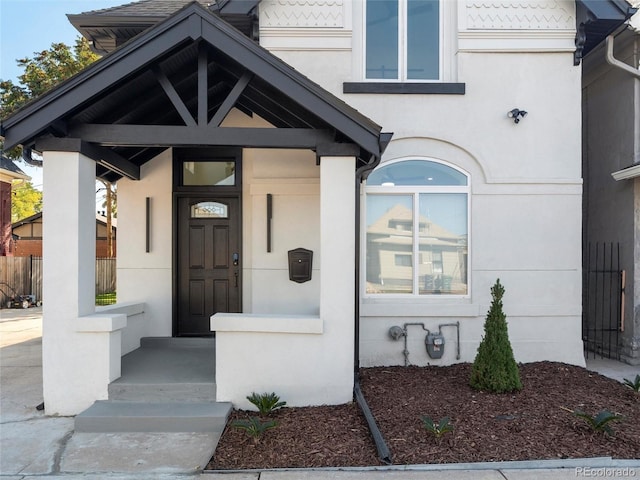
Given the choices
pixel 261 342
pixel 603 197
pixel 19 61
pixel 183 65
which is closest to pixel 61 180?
pixel 183 65

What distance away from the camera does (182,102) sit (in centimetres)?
480

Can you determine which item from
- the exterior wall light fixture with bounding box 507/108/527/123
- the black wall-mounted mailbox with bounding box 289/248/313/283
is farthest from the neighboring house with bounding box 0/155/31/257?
the exterior wall light fixture with bounding box 507/108/527/123

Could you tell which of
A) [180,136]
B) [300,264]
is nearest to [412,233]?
[300,264]

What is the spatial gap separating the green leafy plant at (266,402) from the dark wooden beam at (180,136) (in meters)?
2.74

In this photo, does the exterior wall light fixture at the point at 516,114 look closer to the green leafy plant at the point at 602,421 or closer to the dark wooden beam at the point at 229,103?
the dark wooden beam at the point at 229,103

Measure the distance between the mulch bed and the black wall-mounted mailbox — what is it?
1782 mm

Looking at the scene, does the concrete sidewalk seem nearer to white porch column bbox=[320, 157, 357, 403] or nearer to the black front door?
white porch column bbox=[320, 157, 357, 403]

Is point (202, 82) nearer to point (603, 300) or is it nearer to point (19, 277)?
point (603, 300)

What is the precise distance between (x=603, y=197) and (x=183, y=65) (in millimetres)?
7221

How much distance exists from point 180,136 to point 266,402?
299 centimetres

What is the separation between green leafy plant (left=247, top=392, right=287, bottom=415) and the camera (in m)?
4.54

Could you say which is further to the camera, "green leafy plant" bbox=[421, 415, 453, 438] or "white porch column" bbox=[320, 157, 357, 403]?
"white porch column" bbox=[320, 157, 357, 403]

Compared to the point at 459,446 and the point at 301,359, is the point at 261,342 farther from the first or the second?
the point at 459,446

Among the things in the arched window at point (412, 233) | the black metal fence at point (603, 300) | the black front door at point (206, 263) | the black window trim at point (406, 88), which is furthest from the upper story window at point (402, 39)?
the black metal fence at point (603, 300)
